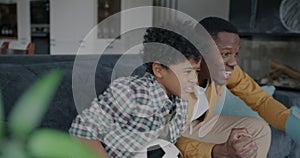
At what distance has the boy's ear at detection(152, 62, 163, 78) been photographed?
2.25 feet

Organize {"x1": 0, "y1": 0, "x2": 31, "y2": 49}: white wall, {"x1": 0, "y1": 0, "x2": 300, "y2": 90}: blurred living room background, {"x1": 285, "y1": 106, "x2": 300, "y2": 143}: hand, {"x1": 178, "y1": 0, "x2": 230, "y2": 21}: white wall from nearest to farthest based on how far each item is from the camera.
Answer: {"x1": 285, "y1": 106, "x2": 300, "y2": 143}: hand, {"x1": 0, "y1": 0, "x2": 300, "y2": 90}: blurred living room background, {"x1": 178, "y1": 0, "x2": 230, "y2": 21}: white wall, {"x1": 0, "y1": 0, "x2": 31, "y2": 49}: white wall

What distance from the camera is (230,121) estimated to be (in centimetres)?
99

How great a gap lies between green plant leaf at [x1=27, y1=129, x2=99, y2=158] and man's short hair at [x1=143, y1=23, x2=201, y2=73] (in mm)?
201

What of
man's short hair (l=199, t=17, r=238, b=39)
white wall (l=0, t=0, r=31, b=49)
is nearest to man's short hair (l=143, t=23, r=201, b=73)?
man's short hair (l=199, t=17, r=238, b=39)

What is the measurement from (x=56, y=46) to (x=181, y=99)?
3844 mm

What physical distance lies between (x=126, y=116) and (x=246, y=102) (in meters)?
0.55

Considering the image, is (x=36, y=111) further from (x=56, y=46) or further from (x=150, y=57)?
(x=56, y=46)

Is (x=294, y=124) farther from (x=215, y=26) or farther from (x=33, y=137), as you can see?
(x=33, y=137)

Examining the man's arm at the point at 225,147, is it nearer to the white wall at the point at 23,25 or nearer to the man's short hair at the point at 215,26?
the man's short hair at the point at 215,26

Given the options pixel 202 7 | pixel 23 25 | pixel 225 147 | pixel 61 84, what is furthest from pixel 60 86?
pixel 23 25

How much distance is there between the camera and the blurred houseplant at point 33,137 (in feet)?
1.90

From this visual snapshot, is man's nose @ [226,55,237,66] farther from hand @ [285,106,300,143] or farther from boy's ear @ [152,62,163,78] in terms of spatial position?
hand @ [285,106,300,143]

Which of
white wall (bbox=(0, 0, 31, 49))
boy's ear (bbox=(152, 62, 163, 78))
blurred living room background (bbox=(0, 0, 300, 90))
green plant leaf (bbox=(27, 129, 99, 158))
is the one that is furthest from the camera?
white wall (bbox=(0, 0, 31, 49))

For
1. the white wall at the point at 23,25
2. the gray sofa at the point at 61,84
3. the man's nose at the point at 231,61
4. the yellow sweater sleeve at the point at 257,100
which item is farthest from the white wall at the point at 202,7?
the white wall at the point at 23,25
